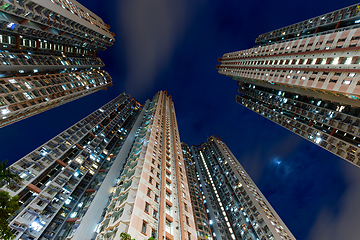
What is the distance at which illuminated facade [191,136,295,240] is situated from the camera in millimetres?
48566

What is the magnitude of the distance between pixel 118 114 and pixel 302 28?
96.3m

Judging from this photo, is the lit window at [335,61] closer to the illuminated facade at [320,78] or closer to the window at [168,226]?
the illuminated facade at [320,78]

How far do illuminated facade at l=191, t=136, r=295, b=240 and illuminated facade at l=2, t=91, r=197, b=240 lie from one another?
31.1 metres

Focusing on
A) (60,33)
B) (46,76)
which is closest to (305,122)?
(46,76)

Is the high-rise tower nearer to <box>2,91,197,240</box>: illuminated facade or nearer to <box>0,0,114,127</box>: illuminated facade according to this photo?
<box>2,91,197,240</box>: illuminated facade

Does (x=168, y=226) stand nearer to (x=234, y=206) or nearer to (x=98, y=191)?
(x=98, y=191)

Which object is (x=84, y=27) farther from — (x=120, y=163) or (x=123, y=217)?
(x=123, y=217)

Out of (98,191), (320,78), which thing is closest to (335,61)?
(320,78)

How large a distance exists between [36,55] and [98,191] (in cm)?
4991

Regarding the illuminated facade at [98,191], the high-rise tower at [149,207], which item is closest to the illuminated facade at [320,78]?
the high-rise tower at [149,207]

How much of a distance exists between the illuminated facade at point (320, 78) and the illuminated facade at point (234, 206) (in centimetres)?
2838

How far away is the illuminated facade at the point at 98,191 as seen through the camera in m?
21.8

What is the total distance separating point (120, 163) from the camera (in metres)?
50.9

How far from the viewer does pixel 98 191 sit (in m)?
38.6
